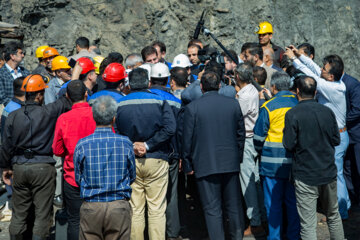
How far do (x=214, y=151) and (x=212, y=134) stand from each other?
0.67 feet

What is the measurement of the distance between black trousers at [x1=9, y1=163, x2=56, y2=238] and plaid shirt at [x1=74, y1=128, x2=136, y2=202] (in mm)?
1182

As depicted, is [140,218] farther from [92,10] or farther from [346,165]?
[92,10]

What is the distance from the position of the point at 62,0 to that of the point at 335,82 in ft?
23.3

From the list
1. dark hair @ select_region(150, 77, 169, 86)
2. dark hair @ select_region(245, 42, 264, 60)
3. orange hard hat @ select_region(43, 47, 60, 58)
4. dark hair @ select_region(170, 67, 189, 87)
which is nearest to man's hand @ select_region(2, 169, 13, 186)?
dark hair @ select_region(150, 77, 169, 86)

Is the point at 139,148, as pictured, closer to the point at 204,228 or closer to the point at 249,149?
the point at 249,149

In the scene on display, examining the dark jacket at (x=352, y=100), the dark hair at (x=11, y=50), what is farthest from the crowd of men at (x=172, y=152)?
the dark hair at (x=11, y=50)

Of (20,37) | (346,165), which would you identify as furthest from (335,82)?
(20,37)

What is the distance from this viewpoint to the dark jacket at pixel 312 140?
4.80m

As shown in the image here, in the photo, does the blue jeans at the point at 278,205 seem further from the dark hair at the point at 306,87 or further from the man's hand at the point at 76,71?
the man's hand at the point at 76,71

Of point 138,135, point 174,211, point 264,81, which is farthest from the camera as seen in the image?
point 264,81

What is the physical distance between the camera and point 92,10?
414 inches

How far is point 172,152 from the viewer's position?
5.59 m

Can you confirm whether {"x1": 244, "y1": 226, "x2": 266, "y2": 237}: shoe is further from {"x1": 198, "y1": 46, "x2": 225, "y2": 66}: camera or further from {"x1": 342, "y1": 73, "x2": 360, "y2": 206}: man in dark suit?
{"x1": 198, "y1": 46, "x2": 225, "y2": 66}: camera

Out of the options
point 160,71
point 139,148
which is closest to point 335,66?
point 160,71
